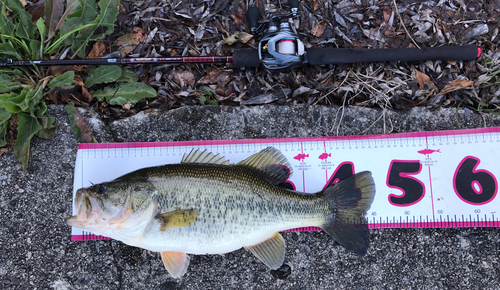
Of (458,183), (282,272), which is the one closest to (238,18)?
(282,272)

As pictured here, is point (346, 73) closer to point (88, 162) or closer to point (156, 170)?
point (156, 170)

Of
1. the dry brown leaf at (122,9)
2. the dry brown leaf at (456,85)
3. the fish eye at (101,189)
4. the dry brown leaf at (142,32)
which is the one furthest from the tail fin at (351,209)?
the dry brown leaf at (122,9)

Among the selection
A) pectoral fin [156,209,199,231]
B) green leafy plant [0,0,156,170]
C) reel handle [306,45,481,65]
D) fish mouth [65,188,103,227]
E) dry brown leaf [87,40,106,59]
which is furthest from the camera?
dry brown leaf [87,40,106,59]

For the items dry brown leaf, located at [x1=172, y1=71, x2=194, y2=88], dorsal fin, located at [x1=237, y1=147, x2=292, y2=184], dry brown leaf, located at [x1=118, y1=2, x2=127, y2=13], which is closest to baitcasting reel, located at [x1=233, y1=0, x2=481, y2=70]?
dry brown leaf, located at [x1=172, y1=71, x2=194, y2=88]

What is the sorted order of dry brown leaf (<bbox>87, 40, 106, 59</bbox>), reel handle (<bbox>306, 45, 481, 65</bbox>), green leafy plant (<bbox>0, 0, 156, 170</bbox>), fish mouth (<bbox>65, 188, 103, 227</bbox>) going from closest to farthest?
1. fish mouth (<bbox>65, 188, 103, 227</bbox>)
2. green leafy plant (<bbox>0, 0, 156, 170</bbox>)
3. reel handle (<bbox>306, 45, 481, 65</bbox>)
4. dry brown leaf (<bbox>87, 40, 106, 59</bbox>)

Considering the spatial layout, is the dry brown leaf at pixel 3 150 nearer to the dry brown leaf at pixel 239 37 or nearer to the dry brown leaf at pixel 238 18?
the dry brown leaf at pixel 239 37

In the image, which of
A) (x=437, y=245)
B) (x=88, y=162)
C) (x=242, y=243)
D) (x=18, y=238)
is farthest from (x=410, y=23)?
(x=18, y=238)

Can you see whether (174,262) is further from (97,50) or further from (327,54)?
(327,54)

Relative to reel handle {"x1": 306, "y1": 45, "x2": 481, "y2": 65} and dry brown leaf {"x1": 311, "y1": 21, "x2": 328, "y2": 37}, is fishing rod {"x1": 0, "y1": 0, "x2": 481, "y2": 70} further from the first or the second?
dry brown leaf {"x1": 311, "y1": 21, "x2": 328, "y2": 37}
